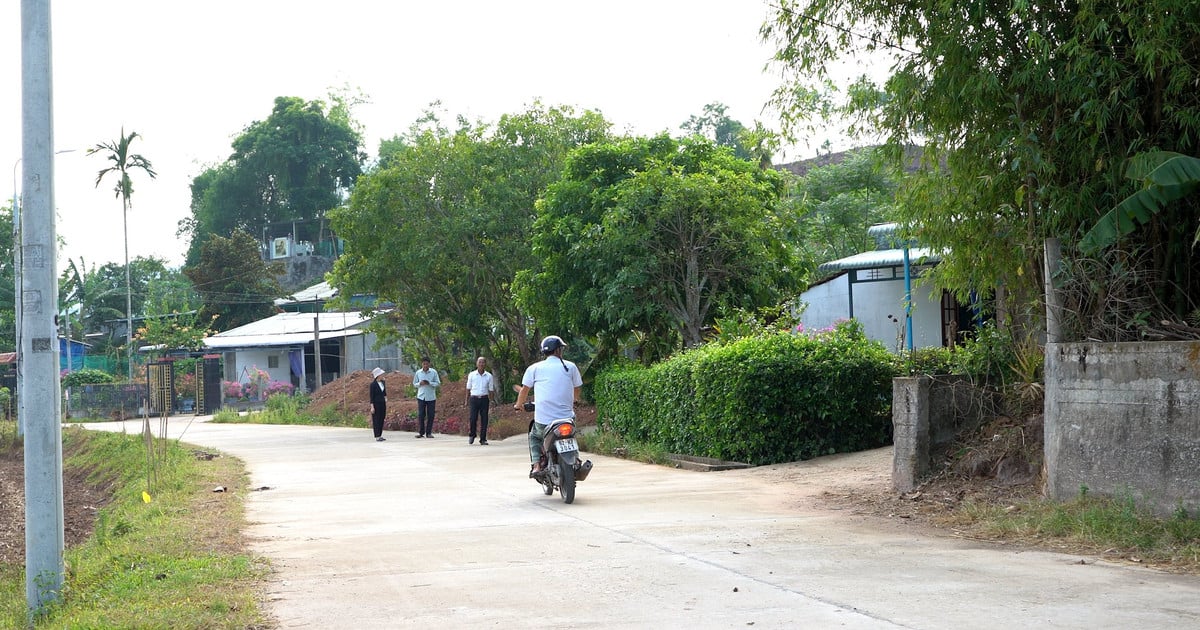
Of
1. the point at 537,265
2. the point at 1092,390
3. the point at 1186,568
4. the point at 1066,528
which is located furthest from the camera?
the point at 537,265

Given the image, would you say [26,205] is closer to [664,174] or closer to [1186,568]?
[1186,568]

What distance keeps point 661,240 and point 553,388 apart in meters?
8.29

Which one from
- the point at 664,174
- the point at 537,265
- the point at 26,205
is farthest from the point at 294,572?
the point at 537,265

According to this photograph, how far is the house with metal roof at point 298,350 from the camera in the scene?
50750 millimetres

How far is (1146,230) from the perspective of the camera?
398 inches

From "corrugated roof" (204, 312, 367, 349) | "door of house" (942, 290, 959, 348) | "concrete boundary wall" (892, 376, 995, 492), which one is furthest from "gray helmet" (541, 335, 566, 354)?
"corrugated roof" (204, 312, 367, 349)

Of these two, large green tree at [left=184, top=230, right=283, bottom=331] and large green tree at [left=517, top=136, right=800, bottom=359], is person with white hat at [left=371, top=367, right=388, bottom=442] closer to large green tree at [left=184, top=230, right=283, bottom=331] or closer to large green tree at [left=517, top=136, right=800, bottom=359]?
large green tree at [left=517, top=136, right=800, bottom=359]

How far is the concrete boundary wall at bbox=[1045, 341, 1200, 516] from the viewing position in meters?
9.07

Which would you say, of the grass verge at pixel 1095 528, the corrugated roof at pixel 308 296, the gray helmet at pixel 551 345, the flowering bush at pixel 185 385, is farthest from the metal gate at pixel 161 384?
the grass verge at pixel 1095 528

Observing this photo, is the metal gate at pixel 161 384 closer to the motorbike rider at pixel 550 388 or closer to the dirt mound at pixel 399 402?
the dirt mound at pixel 399 402

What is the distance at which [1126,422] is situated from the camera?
9594 millimetres

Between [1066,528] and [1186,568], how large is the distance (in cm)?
146

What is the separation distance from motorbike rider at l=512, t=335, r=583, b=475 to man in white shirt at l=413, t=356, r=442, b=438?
12.1m

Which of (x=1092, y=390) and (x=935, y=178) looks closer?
(x=1092, y=390)
